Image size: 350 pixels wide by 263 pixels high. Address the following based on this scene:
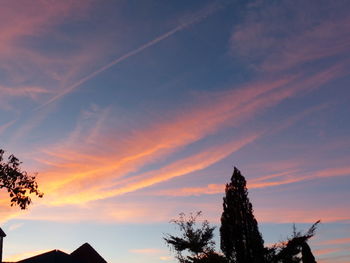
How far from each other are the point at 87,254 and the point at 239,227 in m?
25.3

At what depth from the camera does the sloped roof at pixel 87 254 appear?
59219 millimetres

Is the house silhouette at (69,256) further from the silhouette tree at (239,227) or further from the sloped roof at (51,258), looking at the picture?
the silhouette tree at (239,227)

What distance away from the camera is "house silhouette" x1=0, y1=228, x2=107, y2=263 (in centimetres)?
4859

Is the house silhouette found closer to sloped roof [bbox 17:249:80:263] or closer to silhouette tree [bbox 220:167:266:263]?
sloped roof [bbox 17:249:80:263]

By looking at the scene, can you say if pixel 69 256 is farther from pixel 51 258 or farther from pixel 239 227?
pixel 239 227

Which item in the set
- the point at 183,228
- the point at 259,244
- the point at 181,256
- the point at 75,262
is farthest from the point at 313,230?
the point at 75,262

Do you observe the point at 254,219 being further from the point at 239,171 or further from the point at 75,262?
the point at 75,262

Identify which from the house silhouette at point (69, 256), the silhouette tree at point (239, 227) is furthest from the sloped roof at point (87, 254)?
the silhouette tree at point (239, 227)

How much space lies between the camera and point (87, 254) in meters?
59.8

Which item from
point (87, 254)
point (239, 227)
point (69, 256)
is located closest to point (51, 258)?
point (69, 256)

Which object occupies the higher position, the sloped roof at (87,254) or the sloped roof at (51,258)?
the sloped roof at (87,254)

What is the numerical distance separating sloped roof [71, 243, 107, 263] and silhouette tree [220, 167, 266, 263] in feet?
71.4

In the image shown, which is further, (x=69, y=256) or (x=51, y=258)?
(x=69, y=256)

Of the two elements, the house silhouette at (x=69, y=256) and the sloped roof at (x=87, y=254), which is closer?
the house silhouette at (x=69, y=256)
